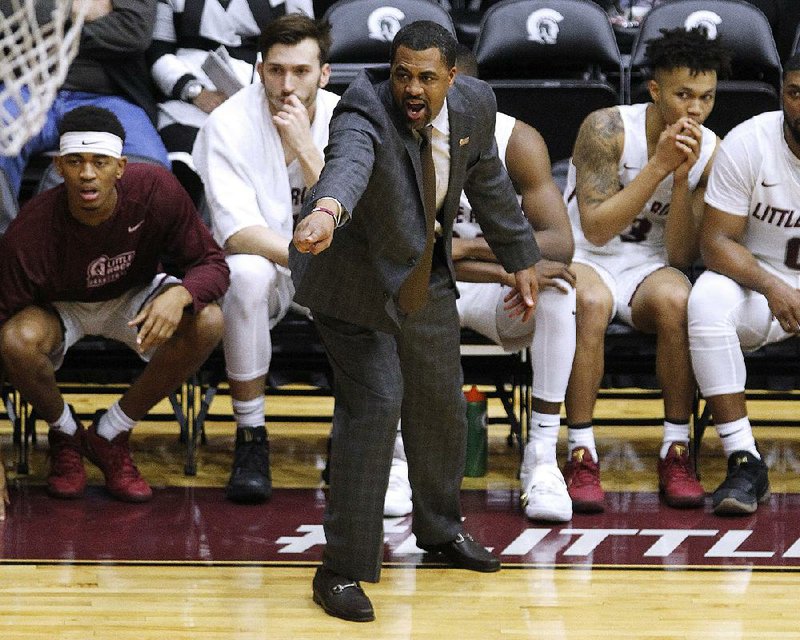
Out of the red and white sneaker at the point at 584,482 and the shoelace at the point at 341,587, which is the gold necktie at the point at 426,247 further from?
the red and white sneaker at the point at 584,482

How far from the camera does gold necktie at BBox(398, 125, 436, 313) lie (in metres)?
3.61

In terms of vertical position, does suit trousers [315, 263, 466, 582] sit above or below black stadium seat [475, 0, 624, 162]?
below

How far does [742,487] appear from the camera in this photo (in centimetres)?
462

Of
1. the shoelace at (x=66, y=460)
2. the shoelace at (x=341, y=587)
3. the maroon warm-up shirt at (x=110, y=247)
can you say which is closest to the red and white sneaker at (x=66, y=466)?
the shoelace at (x=66, y=460)

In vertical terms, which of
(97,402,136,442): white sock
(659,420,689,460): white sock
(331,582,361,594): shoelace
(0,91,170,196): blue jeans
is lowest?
(97,402,136,442): white sock

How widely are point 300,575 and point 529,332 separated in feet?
4.10

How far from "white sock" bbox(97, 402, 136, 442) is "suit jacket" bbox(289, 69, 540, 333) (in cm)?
146

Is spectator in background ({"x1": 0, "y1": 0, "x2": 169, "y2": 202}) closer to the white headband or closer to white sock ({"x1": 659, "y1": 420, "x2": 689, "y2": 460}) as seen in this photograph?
the white headband

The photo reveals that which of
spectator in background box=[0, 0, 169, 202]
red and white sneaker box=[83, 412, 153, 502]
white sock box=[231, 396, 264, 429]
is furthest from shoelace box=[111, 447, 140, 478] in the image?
spectator in background box=[0, 0, 169, 202]

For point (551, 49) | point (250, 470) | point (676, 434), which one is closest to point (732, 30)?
point (551, 49)

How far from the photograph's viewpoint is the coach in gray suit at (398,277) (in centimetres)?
349

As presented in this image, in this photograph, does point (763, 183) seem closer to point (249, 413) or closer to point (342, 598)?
point (249, 413)

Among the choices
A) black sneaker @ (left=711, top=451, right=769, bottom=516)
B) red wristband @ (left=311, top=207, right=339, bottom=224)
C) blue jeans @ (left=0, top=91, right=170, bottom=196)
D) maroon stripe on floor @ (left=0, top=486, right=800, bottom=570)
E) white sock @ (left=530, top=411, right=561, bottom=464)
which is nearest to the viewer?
red wristband @ (left=311, top=207, right=339, bottom=224)

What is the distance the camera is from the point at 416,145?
356 centimetres
